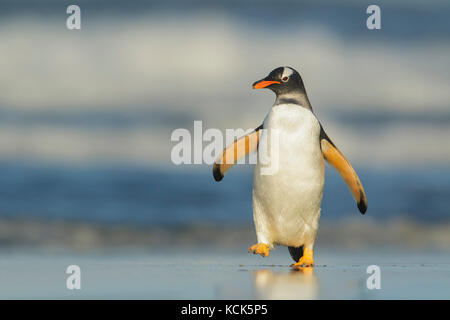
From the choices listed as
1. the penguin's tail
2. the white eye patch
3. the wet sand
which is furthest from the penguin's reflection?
the white eye patch

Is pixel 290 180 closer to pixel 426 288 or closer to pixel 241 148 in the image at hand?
pixel 241 148

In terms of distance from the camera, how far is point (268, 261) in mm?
7012

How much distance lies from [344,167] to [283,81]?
1.06 m

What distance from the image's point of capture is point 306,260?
6332 millimetres

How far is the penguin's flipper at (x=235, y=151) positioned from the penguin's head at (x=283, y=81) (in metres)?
0.45

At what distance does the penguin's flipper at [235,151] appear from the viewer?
21.3ft

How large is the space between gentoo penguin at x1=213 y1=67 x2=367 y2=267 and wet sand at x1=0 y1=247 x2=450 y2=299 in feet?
1.07

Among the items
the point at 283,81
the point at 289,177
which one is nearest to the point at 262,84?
the point at 283,81

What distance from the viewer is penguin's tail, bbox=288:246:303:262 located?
6.63 metres

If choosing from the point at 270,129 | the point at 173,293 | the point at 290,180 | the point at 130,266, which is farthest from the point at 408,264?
the point at 173,293

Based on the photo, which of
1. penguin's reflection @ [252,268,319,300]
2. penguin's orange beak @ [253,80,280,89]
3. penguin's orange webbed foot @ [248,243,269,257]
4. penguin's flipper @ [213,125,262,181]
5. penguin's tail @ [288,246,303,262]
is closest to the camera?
penguin's reflection @ [252,268,319,300]

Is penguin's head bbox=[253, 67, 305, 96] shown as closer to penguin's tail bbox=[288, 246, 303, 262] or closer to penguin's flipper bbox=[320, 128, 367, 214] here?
penguin's flipper bbox=[320, 128, 367, 214]

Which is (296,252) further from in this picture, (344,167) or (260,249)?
(344,167)

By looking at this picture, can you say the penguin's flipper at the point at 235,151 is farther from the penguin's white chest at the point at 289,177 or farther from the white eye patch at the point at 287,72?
the white eye patch at the point at 287,72
